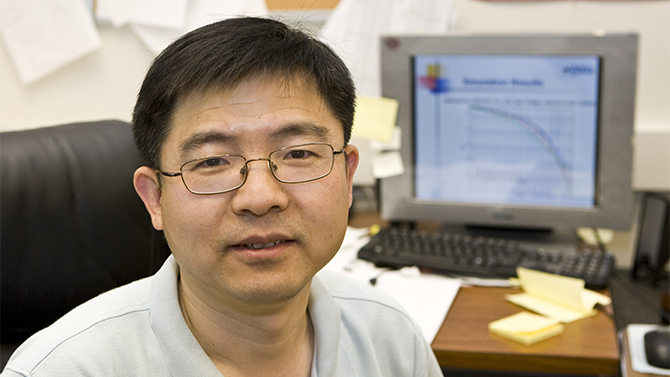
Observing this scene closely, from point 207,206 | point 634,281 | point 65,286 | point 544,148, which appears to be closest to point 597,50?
point 544,148

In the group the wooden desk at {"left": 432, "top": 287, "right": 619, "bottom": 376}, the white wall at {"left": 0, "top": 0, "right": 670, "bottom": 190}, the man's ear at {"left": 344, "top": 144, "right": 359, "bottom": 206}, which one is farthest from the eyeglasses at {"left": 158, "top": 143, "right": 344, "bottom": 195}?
→ the white wall at {"left": 0, "top": 0, "right": 670, "bottom": 190}

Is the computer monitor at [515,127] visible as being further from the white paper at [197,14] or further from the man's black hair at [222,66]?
the man's black hair at [222,66]

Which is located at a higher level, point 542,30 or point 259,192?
point 542,30

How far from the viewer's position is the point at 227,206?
0.73 meters

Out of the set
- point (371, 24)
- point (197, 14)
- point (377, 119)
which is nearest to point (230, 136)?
point (377, 119)

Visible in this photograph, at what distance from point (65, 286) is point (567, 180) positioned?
1117mm

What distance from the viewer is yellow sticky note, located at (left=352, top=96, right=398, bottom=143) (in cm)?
161

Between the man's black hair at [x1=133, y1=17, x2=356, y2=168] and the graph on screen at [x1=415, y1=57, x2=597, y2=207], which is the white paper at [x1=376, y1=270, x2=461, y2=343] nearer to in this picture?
the graph on screen at [x1=415, y1=57, x2=597, y2=207]

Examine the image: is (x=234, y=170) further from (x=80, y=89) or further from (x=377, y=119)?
(x=80, y=89)

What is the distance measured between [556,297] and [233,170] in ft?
2.54

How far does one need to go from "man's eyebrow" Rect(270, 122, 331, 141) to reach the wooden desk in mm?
477

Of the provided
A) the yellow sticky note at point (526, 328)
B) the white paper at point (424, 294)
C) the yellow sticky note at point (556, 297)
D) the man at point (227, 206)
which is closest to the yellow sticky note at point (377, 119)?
the white paper at point (424, 294)

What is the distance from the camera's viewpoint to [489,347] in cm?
107

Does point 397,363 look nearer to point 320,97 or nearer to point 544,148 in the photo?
point 320,97
